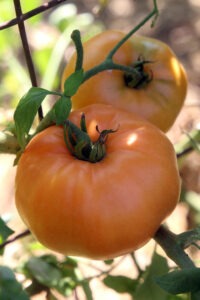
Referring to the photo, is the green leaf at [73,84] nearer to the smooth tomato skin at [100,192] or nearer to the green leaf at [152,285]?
the smooth tomato skin at [100,192]

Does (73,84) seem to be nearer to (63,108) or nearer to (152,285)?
(63,108)

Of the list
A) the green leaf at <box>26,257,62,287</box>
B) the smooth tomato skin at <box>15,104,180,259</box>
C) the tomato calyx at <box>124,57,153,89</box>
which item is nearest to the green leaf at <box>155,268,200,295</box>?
the smooth tomato skin at <box>15,104,180,259</box>

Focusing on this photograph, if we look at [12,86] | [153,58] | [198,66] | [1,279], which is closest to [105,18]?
[198,66]

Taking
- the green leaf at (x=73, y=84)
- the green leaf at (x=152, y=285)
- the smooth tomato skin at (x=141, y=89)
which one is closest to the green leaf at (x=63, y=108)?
the green leaf at (x=73, y=84)

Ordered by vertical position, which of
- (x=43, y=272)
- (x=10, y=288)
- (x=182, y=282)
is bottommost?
(x=43, y=272)

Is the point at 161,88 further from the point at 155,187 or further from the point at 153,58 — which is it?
the point at 155,187

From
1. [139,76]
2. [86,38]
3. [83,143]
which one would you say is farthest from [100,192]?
[86,38]

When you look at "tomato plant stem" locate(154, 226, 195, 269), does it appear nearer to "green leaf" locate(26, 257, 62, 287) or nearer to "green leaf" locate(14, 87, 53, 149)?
"green leaf" locate(14, 87, 53, 149)
